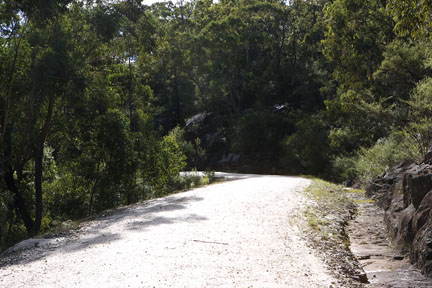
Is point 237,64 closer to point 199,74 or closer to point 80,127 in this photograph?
point 199,74

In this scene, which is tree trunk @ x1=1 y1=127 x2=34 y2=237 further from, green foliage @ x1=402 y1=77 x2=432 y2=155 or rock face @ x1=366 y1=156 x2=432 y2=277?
green foliage @ x1=402 y1=77 x2=432 y2=155

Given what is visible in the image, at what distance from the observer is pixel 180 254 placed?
605 centimetres

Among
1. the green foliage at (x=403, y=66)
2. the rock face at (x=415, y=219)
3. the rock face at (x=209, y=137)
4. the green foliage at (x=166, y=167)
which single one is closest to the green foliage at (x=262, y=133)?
the rock face at (x=209, y=137)

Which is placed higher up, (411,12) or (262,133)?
(411,12)

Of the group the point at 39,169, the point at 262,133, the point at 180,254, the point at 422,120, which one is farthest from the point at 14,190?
the point at 262,133

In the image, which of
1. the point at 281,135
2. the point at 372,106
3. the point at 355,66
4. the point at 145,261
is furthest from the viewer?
the point at 281,135

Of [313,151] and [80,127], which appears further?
[313,151]

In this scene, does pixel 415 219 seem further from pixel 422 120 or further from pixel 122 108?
pixel 122 108

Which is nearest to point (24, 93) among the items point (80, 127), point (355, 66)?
point (80, 127)

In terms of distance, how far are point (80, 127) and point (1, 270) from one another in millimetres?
8506

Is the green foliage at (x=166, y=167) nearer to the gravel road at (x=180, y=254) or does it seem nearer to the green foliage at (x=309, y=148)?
the gravel road at (x=180, y=254)

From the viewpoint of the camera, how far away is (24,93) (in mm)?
12344

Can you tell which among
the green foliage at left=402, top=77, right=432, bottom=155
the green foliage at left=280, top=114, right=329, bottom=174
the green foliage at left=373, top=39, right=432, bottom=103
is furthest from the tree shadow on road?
the green foliage at left=280, top=114, right=329, bottom=174

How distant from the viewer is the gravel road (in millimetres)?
5004
